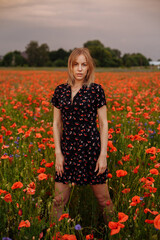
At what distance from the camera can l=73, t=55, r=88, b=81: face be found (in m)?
2.18

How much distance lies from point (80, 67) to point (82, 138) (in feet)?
1.98

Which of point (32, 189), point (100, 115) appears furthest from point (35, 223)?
point (100, 115)

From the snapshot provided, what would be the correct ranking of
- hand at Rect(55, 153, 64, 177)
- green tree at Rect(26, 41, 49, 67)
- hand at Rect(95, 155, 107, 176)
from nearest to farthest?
hand at Rect(95, 155, 107, 176)
hand at Rect(55, 153, 64, 177)
green tree at Rect(26, 41, 49, 67)

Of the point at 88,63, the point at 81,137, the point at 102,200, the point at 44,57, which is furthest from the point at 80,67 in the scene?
the point at 44,57

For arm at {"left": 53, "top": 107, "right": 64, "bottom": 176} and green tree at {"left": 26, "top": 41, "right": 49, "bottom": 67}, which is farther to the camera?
green tree at {"left": 26, "top": 41, "right": 49, "bottom": 67}

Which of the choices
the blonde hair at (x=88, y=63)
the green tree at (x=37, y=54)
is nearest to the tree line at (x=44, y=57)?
the green tree at (x=37, y=54)

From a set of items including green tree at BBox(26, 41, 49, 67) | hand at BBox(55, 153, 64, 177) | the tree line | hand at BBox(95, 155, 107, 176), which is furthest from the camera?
green tree at BBox(26, 41, 49, 67)

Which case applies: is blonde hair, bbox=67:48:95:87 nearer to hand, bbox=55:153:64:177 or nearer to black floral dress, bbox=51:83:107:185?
black floral dress, bbox=51:83:107:185

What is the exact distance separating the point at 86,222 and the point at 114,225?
89cm

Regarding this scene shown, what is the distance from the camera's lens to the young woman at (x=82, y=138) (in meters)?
2.11

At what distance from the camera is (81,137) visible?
2123mm

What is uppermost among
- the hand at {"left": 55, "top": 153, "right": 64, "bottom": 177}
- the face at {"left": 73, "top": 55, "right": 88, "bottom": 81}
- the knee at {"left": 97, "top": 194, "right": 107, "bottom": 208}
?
the face at {"left": 73, "top": 55, "right": 88, "bottom": 81}

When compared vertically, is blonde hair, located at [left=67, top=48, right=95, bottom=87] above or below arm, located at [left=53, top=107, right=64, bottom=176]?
above

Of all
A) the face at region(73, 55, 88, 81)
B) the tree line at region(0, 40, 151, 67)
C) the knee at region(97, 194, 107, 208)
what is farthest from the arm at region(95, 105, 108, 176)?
the tree line at region(0, 40, 151, 67)
